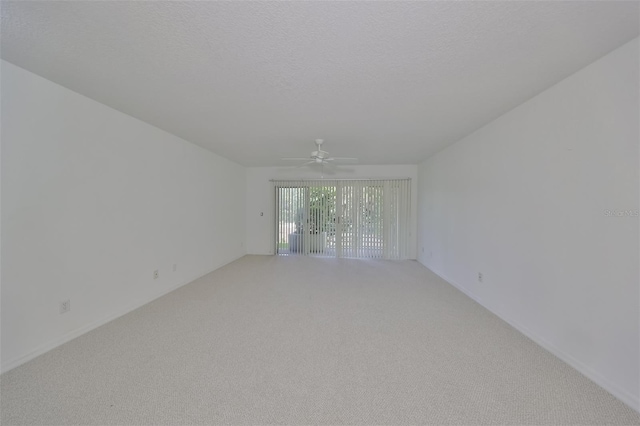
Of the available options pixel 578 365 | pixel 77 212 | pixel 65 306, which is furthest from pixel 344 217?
pixel 65 306

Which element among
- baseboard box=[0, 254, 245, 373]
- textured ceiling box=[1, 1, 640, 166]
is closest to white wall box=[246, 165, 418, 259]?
baseboard box=[0, 254, 245, 373]

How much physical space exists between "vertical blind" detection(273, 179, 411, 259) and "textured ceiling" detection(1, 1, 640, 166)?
3126mm

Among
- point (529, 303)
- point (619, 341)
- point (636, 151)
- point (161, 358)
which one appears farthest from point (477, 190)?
point (161, 358)

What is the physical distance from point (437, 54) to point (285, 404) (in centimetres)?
253

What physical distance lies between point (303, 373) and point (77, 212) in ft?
8.39

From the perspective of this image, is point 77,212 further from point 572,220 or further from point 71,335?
point 572,220

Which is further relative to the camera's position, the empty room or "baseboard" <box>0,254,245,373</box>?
"baseboard" <box>0,254,245,373</box>

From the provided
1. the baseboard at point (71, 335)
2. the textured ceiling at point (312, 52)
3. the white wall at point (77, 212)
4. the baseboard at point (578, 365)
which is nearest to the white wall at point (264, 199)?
the white wall at point (77, 212)

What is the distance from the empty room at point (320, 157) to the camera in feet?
4.55

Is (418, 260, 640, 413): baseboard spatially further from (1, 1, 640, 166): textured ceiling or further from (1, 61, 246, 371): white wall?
(1, 61, 246, 371): white wall

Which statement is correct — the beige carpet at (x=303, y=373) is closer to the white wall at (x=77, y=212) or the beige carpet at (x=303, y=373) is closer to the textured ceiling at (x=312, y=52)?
the white wall at (x=77, y=212)

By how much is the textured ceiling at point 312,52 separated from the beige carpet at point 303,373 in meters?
2.30

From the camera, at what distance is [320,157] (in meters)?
3.43

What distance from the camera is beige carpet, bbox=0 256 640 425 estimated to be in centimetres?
141
